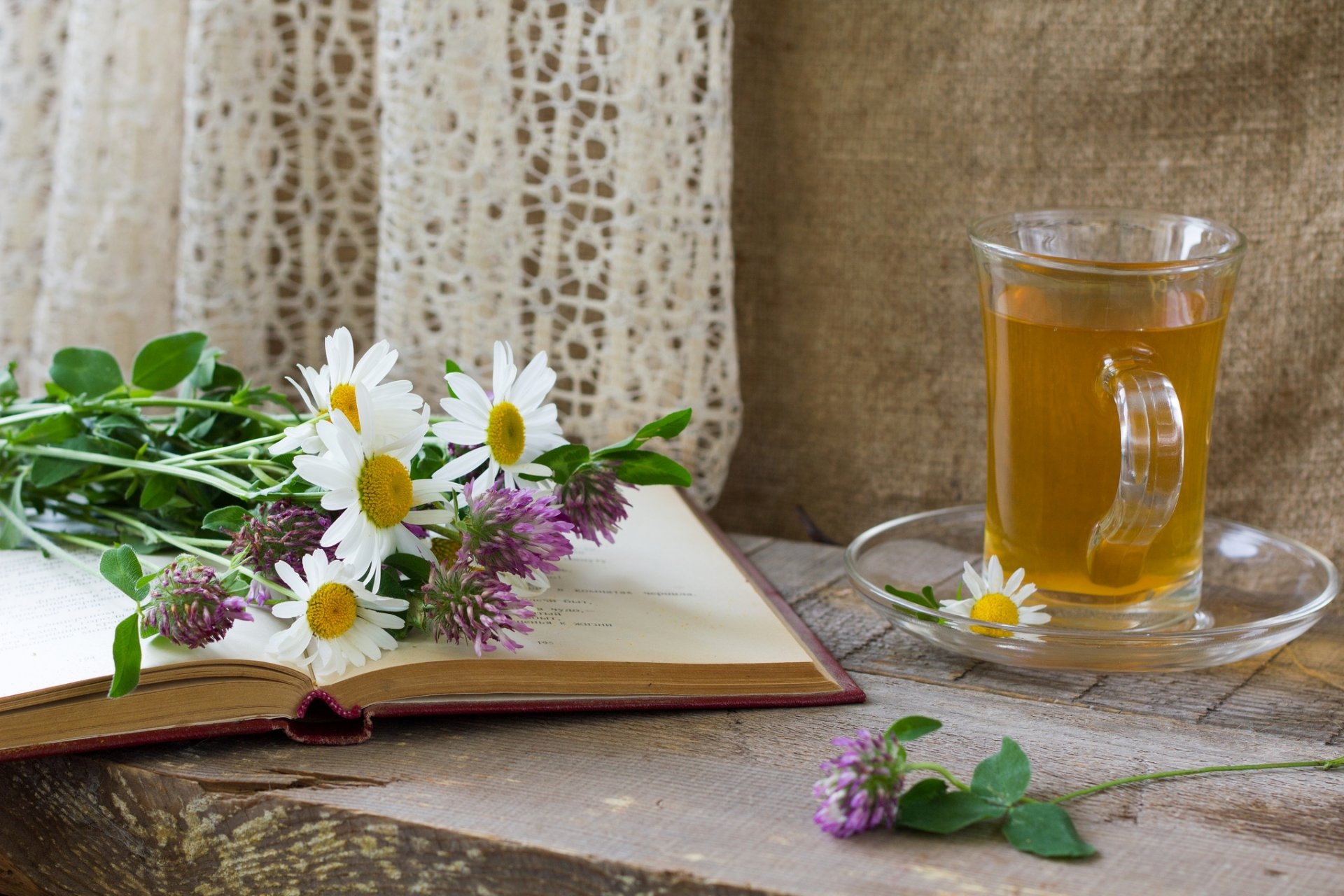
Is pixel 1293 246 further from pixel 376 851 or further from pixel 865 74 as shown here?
pixel 376 851

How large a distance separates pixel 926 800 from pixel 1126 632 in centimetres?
21

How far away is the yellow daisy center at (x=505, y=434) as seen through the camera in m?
0.67

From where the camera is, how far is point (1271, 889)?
0.51m

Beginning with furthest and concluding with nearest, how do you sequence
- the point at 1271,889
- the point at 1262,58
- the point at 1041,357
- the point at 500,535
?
the point at 1262,58 → the point at 1041,357 → the point at 500,535 → the point at 1271,889

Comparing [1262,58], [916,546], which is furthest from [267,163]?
[1262,58]

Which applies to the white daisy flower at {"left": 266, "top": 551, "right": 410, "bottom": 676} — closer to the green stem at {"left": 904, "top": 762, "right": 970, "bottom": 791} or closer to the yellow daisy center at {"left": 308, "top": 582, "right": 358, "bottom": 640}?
the yellow daisy center at {"left": 308, "top": 582, "right": 358, "bottom": 640}

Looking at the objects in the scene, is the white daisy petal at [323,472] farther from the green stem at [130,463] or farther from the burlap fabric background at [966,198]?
the burlap fabric background at [966,198]

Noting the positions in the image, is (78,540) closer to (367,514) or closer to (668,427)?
(367,514)

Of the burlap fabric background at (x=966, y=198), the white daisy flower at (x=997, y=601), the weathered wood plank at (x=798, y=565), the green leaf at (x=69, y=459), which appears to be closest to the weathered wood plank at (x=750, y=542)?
the weathered wood plank at (x=798, y=565)

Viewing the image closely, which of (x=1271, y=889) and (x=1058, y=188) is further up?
(x=1058, y=188)

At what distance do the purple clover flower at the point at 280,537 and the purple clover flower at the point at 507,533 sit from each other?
0.08 m

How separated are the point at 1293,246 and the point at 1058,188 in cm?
18

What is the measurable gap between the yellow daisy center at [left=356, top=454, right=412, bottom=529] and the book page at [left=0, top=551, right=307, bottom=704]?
0.28 ft

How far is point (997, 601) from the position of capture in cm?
74
